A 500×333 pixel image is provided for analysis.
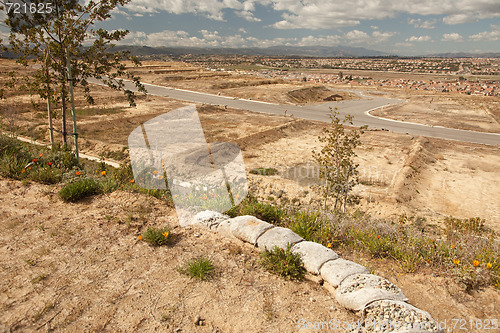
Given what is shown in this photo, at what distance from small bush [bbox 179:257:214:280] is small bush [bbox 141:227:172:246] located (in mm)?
730

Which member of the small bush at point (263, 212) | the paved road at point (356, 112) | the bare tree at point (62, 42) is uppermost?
the bare tree at point (62, 42)

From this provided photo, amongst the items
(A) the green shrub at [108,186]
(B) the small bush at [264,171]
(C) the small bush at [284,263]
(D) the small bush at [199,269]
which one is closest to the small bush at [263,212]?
(C) the small bush at [284,263]

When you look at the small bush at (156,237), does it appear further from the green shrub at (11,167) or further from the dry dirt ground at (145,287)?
the green shrub at (11,167)

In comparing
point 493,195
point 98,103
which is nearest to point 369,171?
point 493,195

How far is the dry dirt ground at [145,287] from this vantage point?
10.8 ft

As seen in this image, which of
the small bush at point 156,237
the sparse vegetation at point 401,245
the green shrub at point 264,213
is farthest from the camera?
the green shrub at point 264,213

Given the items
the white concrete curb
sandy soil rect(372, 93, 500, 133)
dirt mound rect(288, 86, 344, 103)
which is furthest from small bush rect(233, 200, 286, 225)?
dirt mound rect(288, 86, 344, 103)

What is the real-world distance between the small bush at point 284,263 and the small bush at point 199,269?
2.60 feet

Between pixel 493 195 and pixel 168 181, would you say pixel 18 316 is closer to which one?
pixel 168 181

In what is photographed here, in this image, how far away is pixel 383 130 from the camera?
3005cm

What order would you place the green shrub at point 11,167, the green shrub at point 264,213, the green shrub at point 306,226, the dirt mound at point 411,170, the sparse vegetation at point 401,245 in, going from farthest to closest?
the dirt mound at point 411,170, the green shrub at point 11,167, the green shrub at point 264,213, the green shrub at point 306,226, the sparse vegetation at point 401,245

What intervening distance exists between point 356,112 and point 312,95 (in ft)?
42.6

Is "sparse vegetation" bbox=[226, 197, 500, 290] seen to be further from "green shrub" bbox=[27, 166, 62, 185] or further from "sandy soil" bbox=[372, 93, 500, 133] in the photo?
"sandy soil" bbox=[372, 93, 500, 133]

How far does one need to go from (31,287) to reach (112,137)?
2101cm
